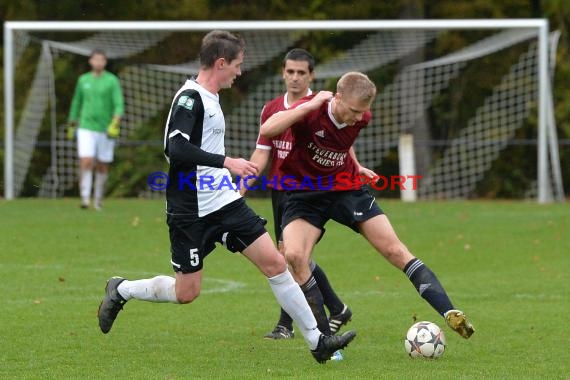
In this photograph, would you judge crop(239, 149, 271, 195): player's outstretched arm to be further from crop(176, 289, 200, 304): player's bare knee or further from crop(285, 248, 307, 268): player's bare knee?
crop(176, 289, 200, 304): player's bare knee

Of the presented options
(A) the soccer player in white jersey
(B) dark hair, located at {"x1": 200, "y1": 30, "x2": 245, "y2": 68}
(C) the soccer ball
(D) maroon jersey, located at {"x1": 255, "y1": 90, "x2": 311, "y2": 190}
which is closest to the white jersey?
(A) the soccer player in white jersey

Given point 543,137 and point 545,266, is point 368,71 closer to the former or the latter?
point 543,137

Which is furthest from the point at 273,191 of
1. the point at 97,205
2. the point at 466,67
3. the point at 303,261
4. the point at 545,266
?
the point at 466,67

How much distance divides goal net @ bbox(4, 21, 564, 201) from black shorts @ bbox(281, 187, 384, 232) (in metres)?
12.4

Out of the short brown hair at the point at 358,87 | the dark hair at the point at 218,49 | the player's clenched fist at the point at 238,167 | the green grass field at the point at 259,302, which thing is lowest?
the green grass field at the point at 259,302

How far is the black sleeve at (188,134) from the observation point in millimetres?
6766

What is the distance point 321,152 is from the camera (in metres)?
7.89

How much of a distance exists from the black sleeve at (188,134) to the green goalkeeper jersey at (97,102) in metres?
9.73

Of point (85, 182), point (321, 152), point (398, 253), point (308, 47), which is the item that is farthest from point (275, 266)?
point (308, 47)

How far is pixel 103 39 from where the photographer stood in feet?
67.0

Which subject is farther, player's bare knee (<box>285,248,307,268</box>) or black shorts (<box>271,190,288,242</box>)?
black shorts (<box>271,190,288,242</box>)

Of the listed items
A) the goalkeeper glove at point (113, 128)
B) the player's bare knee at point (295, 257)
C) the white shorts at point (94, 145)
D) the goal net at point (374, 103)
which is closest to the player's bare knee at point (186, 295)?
the player's bare knee at point (295, 257)

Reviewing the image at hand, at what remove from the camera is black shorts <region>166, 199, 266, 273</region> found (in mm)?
7109

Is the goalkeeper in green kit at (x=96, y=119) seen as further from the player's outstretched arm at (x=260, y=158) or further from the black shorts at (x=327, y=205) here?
the black shorts at (x=327, y=205)
